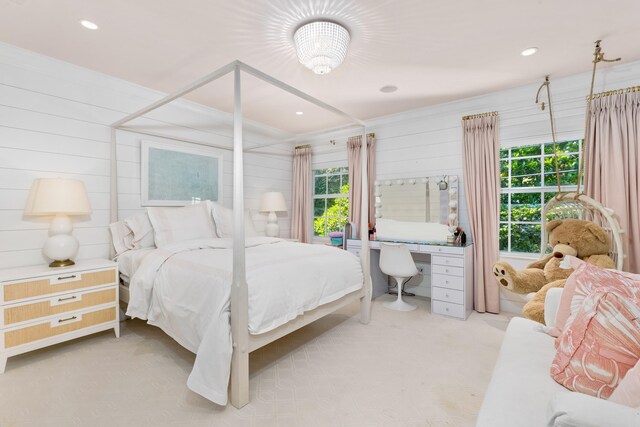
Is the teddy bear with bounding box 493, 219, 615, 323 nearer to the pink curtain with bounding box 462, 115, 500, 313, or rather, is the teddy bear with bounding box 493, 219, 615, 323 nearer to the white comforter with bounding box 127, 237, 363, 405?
the pink curtain with bounding box 462, 115, 500, 313

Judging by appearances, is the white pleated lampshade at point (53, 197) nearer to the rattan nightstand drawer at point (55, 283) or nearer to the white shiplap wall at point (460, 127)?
the rattan nightstand drawer at point (55, 283)

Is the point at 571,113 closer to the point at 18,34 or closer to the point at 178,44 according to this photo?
the point at 178,44

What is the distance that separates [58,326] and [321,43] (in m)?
2.91

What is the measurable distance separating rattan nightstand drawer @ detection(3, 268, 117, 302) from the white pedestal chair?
9.00 ft

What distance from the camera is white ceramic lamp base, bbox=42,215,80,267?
2.44 m

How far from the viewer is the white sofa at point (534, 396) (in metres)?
0.71

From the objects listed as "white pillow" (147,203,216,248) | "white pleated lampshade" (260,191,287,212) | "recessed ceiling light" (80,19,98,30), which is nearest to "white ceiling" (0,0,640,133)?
"recessed ceiling light" (80,19,98,30)

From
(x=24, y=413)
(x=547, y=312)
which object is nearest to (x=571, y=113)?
(x=547, y=312)

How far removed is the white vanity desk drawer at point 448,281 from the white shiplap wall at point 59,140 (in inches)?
133

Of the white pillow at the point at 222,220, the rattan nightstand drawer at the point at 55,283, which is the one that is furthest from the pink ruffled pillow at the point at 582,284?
the rattan nightstand drawer at the point at 55,283

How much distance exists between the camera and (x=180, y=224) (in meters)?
3.10

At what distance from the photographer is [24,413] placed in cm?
168

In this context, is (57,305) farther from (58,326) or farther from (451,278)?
(451,278)

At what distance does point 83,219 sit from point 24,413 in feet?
5.54
